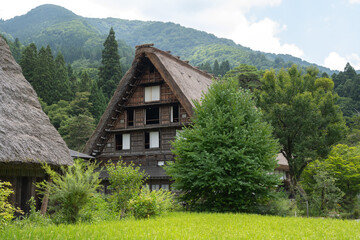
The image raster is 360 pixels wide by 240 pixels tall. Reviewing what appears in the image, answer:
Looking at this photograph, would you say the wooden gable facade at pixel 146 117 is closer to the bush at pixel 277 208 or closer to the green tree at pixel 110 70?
the bush at pixel 277 208

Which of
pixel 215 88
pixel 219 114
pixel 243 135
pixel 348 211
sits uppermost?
pixel 215 88

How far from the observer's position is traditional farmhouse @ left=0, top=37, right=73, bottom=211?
11914 millimetres

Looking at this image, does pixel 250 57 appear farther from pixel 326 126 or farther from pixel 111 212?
pixel 111 212

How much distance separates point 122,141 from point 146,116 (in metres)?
2.78

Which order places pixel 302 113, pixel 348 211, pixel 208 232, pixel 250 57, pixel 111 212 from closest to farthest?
pixel 208 232, pixel 111 212, pixel 348 211, pixel 302 113, pixel 250 57

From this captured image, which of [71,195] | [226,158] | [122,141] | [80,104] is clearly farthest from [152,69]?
[80,104]

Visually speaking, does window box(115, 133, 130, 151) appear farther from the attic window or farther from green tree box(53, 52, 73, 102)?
green tree box(53, 52, 73, 102)

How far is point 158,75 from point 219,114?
10895mm

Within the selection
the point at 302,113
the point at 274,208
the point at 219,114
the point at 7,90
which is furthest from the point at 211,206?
the point at 302,113

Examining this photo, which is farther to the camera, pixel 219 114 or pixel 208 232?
pixel 219 114

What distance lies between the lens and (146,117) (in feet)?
93.8

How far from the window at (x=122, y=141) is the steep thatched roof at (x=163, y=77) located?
1.10 m

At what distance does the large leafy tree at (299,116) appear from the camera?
2734cm

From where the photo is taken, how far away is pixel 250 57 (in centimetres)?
13775
